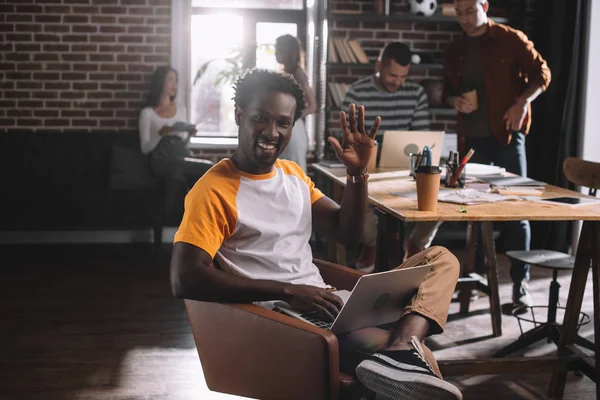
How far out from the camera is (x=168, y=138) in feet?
17.7

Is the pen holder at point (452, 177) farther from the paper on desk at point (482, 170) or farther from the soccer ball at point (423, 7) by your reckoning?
the soccer ball at point (423, 7)

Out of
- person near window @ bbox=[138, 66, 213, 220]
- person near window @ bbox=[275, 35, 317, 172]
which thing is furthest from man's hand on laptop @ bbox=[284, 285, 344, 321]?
person near window @ bbox=[138, 66, 213, 220]

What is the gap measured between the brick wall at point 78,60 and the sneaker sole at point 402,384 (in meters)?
4.49

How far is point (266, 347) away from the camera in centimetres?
176

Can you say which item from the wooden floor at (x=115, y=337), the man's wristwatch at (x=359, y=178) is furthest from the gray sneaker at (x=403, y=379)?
the wooden floor at (x=115, y=337)

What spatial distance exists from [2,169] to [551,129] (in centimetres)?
398

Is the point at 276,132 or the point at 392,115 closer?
the point at 276,132

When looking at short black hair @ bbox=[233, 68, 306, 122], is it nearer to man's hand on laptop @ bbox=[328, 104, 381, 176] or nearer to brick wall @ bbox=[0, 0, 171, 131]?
man's hand on laptop @ bbox=[328, 104, 381, 176]

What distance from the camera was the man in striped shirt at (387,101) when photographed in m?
4.38

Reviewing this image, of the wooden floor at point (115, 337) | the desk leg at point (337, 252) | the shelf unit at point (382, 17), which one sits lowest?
the wooden floor at point (115, 337)

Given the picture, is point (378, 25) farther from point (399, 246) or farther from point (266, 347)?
point (266, 347)

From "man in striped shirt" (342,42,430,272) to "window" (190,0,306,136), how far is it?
5.43ft

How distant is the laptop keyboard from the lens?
188 cm

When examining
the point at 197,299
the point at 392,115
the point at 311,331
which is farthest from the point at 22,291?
the point at 311,331
